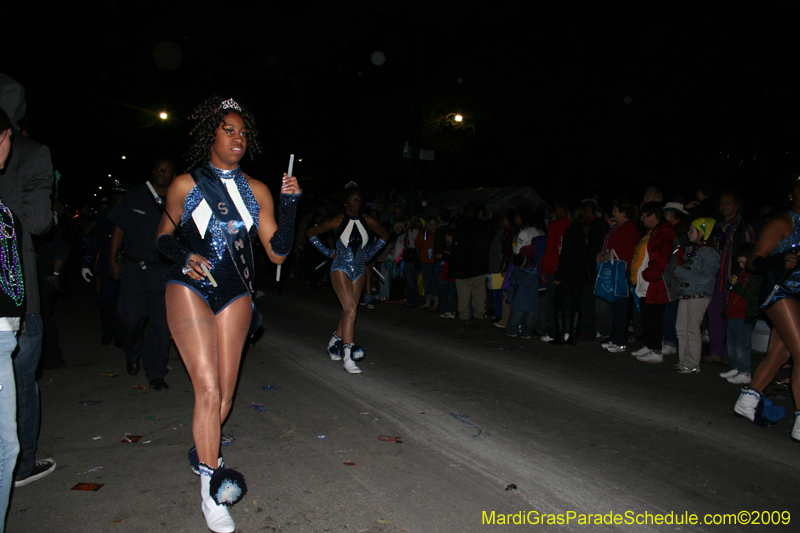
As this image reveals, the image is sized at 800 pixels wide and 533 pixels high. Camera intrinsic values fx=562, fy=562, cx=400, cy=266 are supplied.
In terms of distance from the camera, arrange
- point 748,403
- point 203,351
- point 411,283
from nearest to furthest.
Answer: point 203,351
point 748,403
point 411,283

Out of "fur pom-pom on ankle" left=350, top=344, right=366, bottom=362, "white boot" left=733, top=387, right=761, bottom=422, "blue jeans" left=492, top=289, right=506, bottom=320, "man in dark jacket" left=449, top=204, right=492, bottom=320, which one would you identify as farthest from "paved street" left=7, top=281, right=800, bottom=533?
"man in dark jacket" left=449, top=204, right=492, bottom=320

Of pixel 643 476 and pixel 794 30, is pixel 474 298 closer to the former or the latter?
pixel 643 476

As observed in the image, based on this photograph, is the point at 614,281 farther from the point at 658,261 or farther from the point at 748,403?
the point at 748,403

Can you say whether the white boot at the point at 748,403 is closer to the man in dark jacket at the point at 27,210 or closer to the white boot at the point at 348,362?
the white boot at the point at 348,362

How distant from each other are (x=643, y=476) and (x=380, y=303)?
9365 mm

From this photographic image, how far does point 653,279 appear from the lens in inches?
288

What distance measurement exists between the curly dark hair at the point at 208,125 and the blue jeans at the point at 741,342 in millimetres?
5833

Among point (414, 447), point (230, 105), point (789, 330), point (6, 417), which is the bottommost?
point (414, 447)

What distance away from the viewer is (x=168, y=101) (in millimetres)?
24422

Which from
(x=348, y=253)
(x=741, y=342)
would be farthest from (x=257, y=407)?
(x=741, y=342)

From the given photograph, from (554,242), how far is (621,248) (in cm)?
108

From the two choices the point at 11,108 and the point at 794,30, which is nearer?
the point at 11,108

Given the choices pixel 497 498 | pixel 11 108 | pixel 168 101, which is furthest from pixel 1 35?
pixel 497 498

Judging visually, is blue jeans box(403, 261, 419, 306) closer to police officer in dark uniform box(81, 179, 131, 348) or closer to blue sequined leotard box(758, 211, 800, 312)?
police officer in dark uniform box(81, 179, 131, 348)
